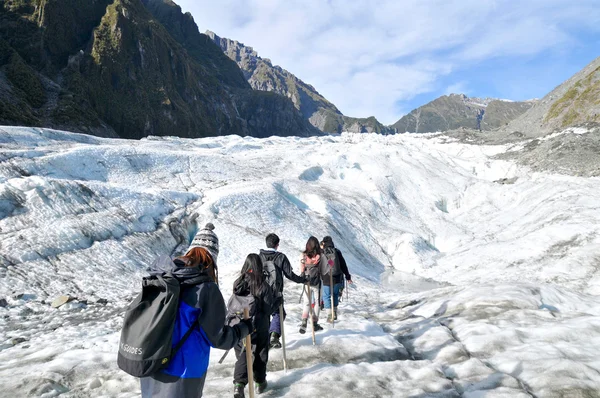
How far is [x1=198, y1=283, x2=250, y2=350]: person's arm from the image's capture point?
3.45 m

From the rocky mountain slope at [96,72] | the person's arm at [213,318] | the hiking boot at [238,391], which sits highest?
the rocky mountain slope at [96,72]

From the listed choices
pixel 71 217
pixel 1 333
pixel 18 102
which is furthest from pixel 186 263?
pixel 18 102

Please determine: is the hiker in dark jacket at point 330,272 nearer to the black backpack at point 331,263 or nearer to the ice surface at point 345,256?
the black backpack at point 331,263

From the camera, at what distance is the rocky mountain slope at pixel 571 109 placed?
2679 inches

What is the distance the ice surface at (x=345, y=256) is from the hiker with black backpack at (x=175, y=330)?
3044 mm

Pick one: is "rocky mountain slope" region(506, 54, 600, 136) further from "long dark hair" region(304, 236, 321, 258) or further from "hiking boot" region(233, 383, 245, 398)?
"hiking boot" region(233, 383, 245, 398)

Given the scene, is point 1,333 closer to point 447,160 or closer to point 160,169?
point 160,169

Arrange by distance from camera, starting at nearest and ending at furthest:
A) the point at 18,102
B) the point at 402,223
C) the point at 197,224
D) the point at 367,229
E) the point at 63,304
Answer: the point at 63,304
the point at 197,224
the point at 367,229
the point at 402,223
the point at 18,102

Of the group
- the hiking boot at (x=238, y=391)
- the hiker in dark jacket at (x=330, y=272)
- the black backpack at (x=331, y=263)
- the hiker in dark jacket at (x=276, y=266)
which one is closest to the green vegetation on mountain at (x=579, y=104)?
the hiker in dark jacket at (x=330, y=272)

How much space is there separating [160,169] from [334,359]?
824 inches

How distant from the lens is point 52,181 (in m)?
15.7

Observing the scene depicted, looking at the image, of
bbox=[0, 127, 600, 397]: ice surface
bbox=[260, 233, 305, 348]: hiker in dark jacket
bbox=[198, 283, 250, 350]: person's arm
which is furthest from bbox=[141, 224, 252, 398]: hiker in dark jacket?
bbox=[260, 233, 305, 348]: hiker in dark jacket

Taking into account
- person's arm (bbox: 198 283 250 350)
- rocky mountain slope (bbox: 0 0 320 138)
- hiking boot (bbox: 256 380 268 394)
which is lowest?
hiking boot (bbox: 256 380 268 394)

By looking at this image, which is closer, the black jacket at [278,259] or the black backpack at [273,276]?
the black backpack at [273,276]
